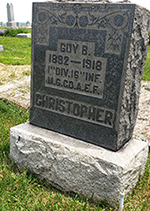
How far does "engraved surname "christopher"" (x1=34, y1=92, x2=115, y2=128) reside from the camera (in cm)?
200

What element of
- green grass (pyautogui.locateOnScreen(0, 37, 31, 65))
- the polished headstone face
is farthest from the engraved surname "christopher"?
green grass (pyautogui.locateOnScreen(0, 37, 31, 65))

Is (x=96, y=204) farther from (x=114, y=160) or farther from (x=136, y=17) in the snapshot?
(x=136, y=17)

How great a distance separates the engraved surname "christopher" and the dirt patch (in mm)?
1337

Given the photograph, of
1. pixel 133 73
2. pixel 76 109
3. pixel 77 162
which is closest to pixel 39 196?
pixel 77 162

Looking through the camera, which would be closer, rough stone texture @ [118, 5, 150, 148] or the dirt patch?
rough stone texture @ [118, 5, 150, 148]

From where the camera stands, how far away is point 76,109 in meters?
2.15

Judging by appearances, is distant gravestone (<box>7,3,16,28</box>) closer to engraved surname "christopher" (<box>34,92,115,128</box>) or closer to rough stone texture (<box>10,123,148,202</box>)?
engraved surname "christopher" (<box>34,92,115,128</box>)

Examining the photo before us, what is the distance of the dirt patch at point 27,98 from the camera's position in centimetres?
337

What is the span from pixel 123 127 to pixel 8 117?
1.97 metres

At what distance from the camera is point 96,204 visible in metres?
2.01

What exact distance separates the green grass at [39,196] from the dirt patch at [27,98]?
0.96 metres

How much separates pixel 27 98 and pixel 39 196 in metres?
2.20

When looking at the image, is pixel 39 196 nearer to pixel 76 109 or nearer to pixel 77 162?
pixel 77 162

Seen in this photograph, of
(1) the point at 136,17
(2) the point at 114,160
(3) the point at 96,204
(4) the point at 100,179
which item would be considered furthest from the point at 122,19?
(3) the point at 96,204
